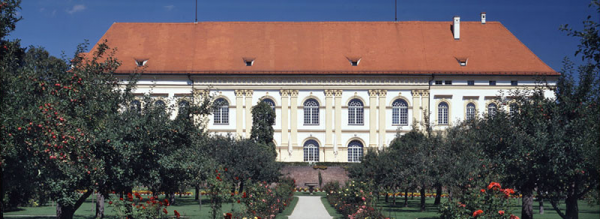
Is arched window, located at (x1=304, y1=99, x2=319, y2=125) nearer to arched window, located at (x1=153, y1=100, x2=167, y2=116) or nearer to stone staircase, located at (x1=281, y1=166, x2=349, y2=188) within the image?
stone staircase, located at (x1=281, y1=166, x2=349, y2=188)

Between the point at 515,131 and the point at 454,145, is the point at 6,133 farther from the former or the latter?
the point at 454,145

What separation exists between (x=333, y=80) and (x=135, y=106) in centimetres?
4905

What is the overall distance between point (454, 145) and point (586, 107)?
11405 millimetres

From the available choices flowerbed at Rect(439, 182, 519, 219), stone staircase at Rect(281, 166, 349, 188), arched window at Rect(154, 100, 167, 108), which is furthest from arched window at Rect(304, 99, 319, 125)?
flowerbed at Rect(439, 182, 519, 219)

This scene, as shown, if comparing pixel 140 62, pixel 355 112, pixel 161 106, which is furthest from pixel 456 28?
pixel 161 106

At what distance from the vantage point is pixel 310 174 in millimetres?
62406

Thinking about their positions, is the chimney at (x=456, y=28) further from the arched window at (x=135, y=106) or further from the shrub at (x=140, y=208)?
the shrub at (x=140, y=208)

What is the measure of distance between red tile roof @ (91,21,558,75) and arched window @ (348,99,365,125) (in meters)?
3.43

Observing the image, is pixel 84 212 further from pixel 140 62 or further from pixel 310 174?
pixel 140 62

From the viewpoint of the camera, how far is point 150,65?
68.5 metres

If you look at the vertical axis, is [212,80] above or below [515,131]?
above

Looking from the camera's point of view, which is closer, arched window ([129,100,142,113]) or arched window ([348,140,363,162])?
arched window ([129,100,142,113])

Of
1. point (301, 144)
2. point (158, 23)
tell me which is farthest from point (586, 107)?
point (158, 23)

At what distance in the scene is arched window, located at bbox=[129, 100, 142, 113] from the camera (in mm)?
20692
